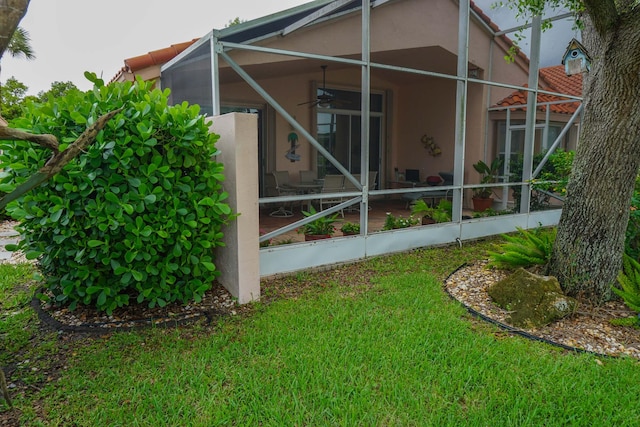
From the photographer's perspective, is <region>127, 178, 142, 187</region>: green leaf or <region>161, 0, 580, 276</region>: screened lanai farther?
<region>161, 0, 580, 276</region>: screened lanai

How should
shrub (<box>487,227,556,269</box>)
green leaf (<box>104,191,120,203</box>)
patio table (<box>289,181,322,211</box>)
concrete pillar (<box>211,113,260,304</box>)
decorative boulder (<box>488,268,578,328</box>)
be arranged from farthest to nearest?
patio table (<box>289,181,322,211</box>) < shrub (<box>487,227,556,269</box>) < concrete pillar (<box>211,113,260,304</box>) < decorative boulder (<box>488,268,578,328</box>) < green leaf (<box>104,191,120,203</box>)

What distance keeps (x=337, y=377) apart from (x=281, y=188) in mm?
5668

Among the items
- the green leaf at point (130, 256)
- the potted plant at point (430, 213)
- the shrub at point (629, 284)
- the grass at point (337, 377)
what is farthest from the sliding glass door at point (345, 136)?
the green leaf at point (130, 256)

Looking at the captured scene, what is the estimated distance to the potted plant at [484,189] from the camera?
8547 millimetres

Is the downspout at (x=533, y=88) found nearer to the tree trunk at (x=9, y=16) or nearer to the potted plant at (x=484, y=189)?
the potted plant at (x=484, y=189)

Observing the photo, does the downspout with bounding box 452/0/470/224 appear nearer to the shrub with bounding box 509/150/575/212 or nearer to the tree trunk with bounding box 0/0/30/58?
the shrub with bounding box 509/150/575/212

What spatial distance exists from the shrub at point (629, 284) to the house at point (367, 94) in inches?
88.4

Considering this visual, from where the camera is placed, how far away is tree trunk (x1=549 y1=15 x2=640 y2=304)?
350 centimetres

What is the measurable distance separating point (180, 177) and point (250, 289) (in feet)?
3.87

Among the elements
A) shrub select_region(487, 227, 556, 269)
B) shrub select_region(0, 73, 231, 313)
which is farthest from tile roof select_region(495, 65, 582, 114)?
shrub select_region(0, 73, 231, 313)

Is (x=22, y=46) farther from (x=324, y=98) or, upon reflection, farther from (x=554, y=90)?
(x=554, y=90)

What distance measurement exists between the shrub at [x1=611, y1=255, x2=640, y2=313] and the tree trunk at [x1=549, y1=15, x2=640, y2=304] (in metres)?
0.11

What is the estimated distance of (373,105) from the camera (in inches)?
409

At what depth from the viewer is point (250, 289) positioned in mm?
3830
